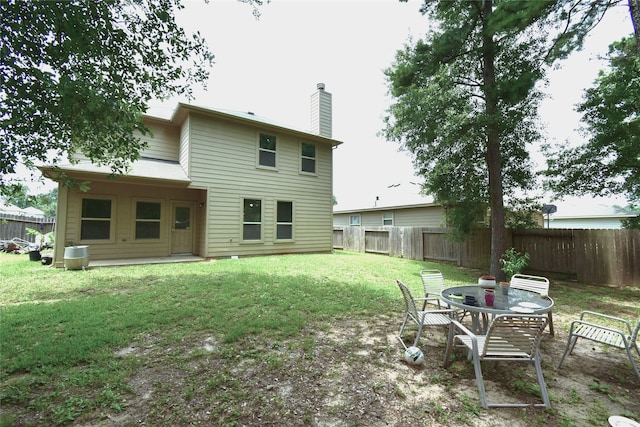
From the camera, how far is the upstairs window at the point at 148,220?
9898mm

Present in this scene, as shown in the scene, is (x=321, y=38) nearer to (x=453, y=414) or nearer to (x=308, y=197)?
(x=308, y=197)

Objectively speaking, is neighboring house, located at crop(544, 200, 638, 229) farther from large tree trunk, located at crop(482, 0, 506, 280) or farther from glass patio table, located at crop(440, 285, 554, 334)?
glass patio table, located at crop(440, 285, 554, 334)

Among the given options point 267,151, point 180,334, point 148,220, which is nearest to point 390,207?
point 267,151

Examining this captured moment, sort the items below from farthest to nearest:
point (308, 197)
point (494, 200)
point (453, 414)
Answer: point (308, 197)
point (494, 200)
point (453, 414)

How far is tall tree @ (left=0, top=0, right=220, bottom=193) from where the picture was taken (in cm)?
266

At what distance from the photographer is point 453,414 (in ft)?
7.40

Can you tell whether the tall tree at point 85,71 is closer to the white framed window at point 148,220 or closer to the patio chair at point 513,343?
the patio chair at point 513,343

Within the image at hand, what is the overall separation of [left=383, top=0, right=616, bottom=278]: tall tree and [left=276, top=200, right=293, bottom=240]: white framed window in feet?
17.2

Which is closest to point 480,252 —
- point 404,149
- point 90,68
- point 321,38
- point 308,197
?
point 404,149

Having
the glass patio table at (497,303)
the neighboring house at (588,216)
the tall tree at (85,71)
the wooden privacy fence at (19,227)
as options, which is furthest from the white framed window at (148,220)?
the neighboring house at (588,216)

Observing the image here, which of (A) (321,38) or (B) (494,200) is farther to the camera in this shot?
(B) (494,200)

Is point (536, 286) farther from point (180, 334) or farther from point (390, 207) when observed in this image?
point (390, 207)

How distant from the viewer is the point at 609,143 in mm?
6984

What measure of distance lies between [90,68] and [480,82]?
357 inches
